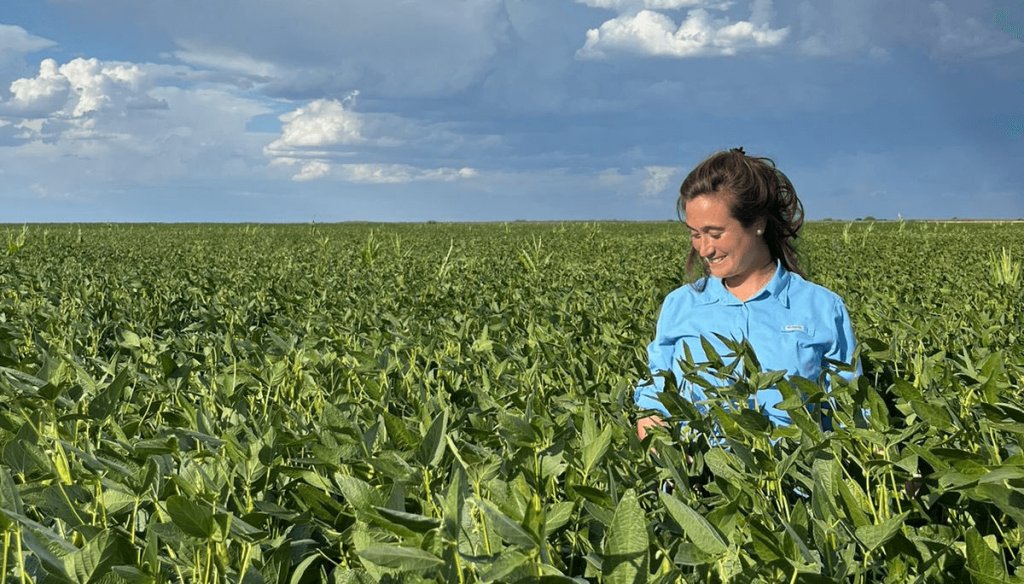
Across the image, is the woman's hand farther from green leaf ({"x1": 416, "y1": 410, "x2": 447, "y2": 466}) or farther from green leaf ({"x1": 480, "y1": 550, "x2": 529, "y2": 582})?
green leaf ({"x1": 480, "y1": 550, "x2": 529, "y2": 582})

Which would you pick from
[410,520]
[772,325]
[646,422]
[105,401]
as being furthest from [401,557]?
[772,325]

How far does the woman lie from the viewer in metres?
3.31

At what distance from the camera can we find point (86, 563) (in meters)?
1.05

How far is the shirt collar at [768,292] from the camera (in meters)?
3.40

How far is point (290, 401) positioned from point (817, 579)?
205 centimetres

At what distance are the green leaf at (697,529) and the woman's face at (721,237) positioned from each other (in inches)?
92.9

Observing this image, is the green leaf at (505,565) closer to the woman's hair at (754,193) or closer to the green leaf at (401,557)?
the green leaf at (401,557)

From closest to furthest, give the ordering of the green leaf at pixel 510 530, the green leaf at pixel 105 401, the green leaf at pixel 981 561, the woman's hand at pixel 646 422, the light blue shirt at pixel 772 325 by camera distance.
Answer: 1. the green leaf at pixel 510 530
2. the green leaf at pixel 981 561
3. the green leaf at pixel 105 401
4. the woman's hand at pixel 646 422
5. the light blue shirt at pixel 772 325

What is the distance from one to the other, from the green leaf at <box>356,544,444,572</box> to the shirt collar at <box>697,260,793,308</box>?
2.70m

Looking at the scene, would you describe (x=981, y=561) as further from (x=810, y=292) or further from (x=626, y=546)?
(x=810, y=292)

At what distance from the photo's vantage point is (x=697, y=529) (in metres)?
1.04

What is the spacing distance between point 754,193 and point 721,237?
0.23m

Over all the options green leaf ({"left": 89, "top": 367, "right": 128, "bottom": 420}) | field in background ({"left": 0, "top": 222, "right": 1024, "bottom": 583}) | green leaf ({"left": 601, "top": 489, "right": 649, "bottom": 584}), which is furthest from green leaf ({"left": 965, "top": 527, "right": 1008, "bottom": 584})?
green leaf ({"left": 89, "top": 367, "right": 128, "bottom": 420})

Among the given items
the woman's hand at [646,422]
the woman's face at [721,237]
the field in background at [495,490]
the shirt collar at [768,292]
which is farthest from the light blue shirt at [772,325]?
the field in background at [495,490]
